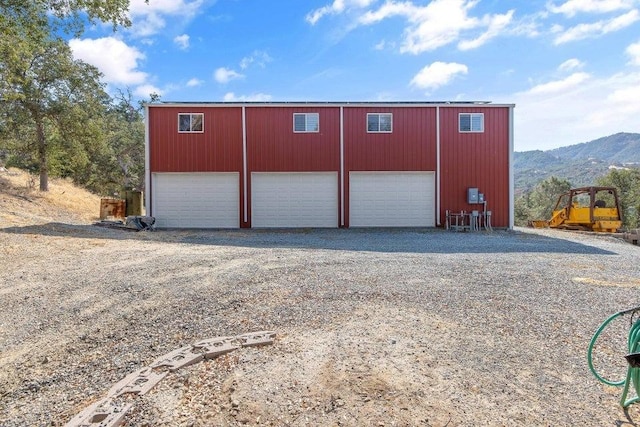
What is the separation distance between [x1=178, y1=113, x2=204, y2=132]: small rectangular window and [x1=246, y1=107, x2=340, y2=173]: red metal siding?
1.87 meters

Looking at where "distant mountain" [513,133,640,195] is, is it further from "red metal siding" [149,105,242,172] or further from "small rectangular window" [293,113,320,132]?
"red metal siding" [149,105,242,172]

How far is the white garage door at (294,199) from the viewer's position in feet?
50.9

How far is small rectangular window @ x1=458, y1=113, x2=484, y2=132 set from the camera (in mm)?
15406

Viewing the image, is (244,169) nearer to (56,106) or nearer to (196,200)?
(196,200)

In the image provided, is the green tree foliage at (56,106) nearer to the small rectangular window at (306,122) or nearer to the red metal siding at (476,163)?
the small rectangular window at (306,122)

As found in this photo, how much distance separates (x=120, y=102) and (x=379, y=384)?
113 ft

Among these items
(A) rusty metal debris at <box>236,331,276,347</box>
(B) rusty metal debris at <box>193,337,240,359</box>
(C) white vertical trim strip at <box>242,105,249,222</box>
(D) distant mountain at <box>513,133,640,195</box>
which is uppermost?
(D) distant mountain at <box>513,133,640,195</box>

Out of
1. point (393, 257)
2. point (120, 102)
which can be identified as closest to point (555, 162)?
point (120, 102)

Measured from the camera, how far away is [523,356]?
3096 mm

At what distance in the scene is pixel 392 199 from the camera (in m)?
15.5

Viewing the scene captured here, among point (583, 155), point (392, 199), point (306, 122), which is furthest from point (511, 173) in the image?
point (583, 155)

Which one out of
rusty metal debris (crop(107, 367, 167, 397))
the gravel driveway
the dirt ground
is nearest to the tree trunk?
the dirt ground

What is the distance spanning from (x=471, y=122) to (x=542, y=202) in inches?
1639

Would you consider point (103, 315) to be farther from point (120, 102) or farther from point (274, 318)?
point (120, 102)
